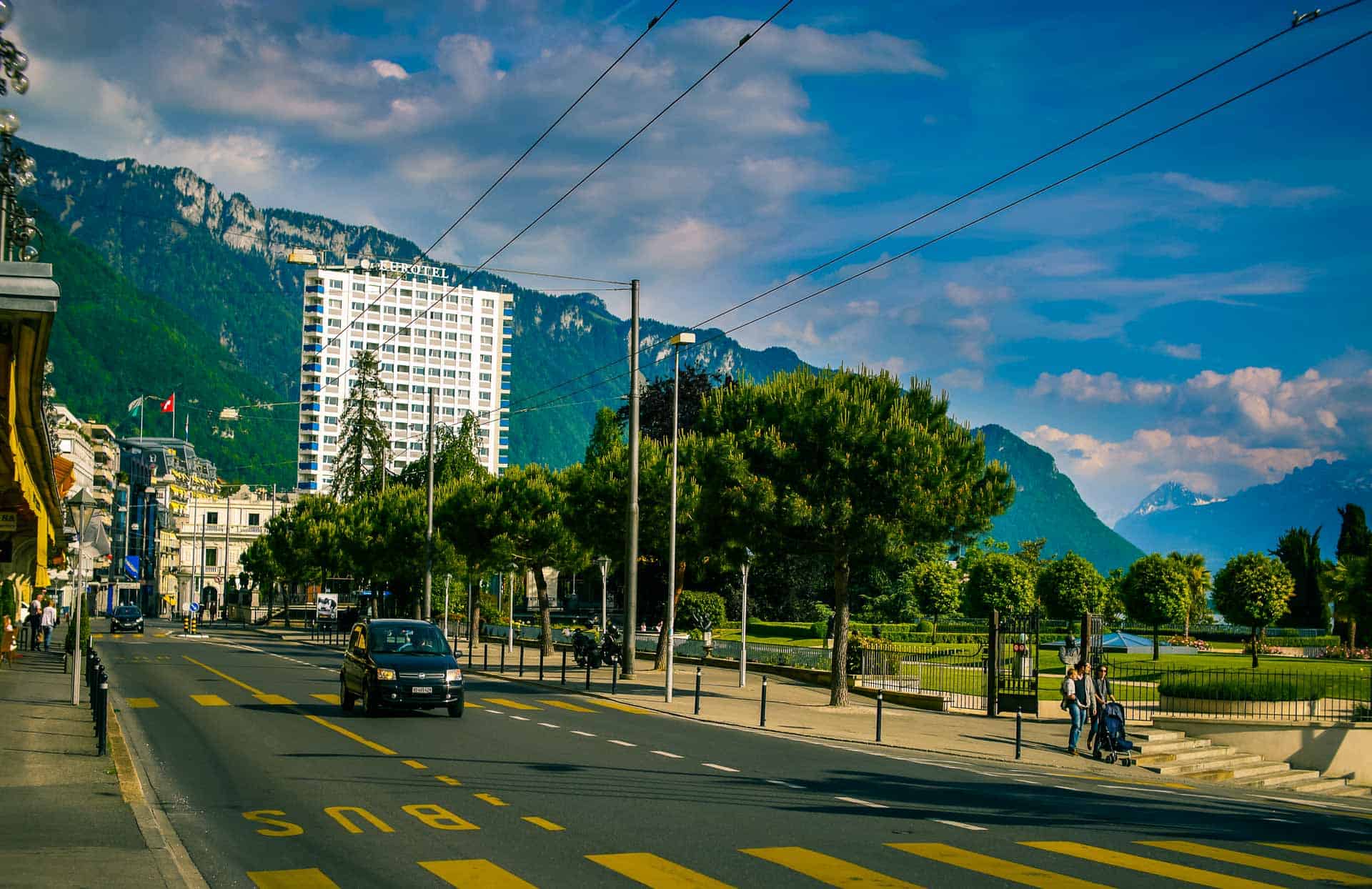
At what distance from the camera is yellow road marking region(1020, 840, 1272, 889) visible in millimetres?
10875

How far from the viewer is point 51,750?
17.6 metres

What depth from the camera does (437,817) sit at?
13227 millimetres

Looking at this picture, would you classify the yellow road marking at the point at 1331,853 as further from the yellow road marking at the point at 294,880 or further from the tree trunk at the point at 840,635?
the tree trunk at the point at 840,635

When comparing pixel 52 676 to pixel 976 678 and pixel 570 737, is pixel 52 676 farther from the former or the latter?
pixel 976 678

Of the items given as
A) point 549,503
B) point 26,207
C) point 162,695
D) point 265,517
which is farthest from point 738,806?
point 265,517

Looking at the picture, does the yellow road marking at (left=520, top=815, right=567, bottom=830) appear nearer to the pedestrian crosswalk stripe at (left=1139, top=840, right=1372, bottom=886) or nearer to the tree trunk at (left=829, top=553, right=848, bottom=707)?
the pedestrian crosswalk stripe at (left=1139, top=840, right=1372, bottom=886)

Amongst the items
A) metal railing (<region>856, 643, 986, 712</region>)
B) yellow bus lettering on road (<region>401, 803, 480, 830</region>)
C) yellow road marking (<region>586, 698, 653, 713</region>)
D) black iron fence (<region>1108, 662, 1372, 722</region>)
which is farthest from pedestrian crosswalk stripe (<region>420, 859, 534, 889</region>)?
metal railing (<region>856, 643, 986, 712</region>)

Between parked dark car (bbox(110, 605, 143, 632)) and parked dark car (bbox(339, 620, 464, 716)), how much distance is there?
53.3 meters

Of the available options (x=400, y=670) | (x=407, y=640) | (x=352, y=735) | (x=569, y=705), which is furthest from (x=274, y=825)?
(x=569, y=705)

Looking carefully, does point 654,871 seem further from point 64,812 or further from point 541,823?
point 64,812

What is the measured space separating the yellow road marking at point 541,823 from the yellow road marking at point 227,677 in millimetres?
19032

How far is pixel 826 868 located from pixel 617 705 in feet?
66.4

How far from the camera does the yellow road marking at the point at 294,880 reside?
32.7ft

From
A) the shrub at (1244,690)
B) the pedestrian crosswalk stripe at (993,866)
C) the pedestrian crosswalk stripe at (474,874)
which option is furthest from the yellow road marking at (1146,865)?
the shrub at (1244,690)
